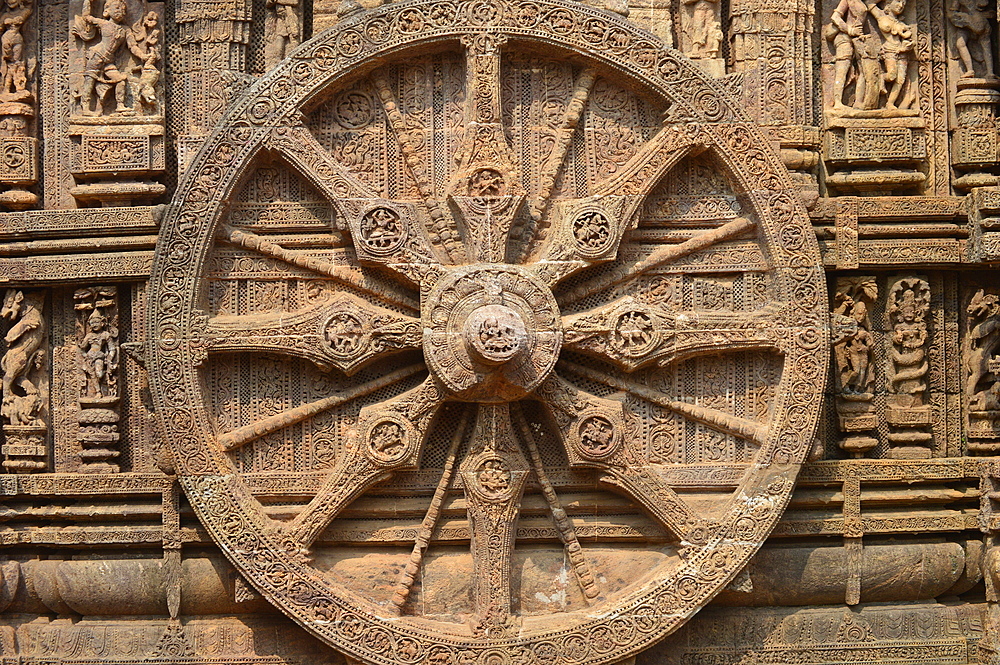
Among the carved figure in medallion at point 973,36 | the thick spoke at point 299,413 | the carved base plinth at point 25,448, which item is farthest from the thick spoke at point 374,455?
the carved figure in medallion at point 973,36

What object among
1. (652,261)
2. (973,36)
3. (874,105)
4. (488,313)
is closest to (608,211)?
(652,261)

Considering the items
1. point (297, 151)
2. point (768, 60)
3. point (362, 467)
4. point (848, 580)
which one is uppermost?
point (768, 60)

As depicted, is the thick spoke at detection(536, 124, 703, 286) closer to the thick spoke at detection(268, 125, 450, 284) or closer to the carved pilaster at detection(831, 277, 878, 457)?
the thick spoke at detection(268, 125, 450, 284)

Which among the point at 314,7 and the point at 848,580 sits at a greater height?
the point at 314,7

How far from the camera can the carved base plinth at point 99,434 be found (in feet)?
26.1

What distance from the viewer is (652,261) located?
25.8 ft

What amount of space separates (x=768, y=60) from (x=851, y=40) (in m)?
0.62

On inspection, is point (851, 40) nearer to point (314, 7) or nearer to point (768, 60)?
point (768, 60)

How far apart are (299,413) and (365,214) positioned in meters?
1.29

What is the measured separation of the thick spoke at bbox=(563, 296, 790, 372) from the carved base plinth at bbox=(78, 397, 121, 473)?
9.65 feet

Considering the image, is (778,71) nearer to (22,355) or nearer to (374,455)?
(374,455)

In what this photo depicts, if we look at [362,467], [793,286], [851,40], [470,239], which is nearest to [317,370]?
[362,467]

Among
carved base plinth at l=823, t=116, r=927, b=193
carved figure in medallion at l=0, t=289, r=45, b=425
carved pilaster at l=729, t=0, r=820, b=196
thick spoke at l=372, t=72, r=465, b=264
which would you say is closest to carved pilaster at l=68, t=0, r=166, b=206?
carved figure in medallion at l=0, t=289, r=45, b=425

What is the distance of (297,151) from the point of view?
7.61 metres
